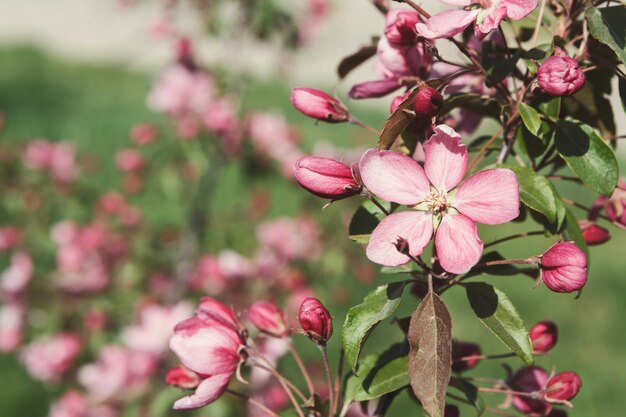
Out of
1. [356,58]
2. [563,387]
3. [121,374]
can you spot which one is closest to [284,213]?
[121,374]

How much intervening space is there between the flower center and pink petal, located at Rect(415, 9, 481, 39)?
0.16 metres

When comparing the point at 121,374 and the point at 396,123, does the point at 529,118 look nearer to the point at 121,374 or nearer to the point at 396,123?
the point at 396,123

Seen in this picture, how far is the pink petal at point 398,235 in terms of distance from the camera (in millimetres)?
782

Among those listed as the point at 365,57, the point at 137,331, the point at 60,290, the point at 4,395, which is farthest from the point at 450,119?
the point at 4,395

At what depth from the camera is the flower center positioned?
822 mm

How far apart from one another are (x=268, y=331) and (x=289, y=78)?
671 centimetres

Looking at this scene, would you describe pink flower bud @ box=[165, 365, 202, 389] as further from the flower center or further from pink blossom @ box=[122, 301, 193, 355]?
pink blossom @ box=[122, 301, 193, 355]

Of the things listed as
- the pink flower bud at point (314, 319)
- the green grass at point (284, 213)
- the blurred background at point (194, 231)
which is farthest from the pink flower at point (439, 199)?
the green grass at point (284, 213)

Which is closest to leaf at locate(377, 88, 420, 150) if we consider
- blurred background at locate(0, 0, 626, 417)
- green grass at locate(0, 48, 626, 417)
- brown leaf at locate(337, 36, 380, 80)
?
brown leaf at locate(337, 36, 380, 80)

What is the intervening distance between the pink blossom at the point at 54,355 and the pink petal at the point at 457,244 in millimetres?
1607

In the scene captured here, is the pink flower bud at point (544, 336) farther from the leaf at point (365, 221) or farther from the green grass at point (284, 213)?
the green grass at point (284, 213)

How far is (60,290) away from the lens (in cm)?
231

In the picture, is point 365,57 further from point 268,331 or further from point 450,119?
point 268,331

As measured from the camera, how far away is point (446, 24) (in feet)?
2.60
